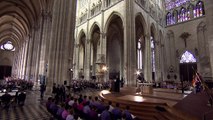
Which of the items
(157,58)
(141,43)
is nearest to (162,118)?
(157,58)

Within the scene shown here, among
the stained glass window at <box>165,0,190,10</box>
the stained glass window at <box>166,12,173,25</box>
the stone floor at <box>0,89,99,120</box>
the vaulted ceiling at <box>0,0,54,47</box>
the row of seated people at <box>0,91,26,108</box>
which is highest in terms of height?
the stained glass window at <box>165,0,190,10</box>

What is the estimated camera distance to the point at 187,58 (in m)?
28.6

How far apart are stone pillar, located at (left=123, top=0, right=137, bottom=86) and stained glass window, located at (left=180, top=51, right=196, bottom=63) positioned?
51.4 feet

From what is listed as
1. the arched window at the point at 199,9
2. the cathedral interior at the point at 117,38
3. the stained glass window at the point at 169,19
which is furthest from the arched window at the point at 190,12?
the stained glass window at the point at 169,19

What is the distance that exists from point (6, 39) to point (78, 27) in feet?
94.9

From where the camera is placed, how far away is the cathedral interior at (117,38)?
42.9 feet

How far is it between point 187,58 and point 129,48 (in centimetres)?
1670

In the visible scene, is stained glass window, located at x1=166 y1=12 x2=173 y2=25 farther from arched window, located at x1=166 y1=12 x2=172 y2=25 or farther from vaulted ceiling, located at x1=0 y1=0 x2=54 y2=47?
vaulted ceiling, located at x1=0 y1=0 x2=54 y2=47

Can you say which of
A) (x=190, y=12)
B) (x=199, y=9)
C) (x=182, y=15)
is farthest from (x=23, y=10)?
(x=199, y=9)

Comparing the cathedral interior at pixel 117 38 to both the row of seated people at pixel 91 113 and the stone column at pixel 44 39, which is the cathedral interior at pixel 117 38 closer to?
the stone column at pixel 44 39

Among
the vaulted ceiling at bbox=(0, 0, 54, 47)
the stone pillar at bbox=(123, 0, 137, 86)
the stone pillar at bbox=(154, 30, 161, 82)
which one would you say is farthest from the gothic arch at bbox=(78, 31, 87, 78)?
the stone pillar at bbox=(154, 30, 161, 82)

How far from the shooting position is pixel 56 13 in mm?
12844

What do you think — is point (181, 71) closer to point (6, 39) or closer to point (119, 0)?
point (119, 0)

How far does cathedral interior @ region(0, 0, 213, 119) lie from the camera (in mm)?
13086
